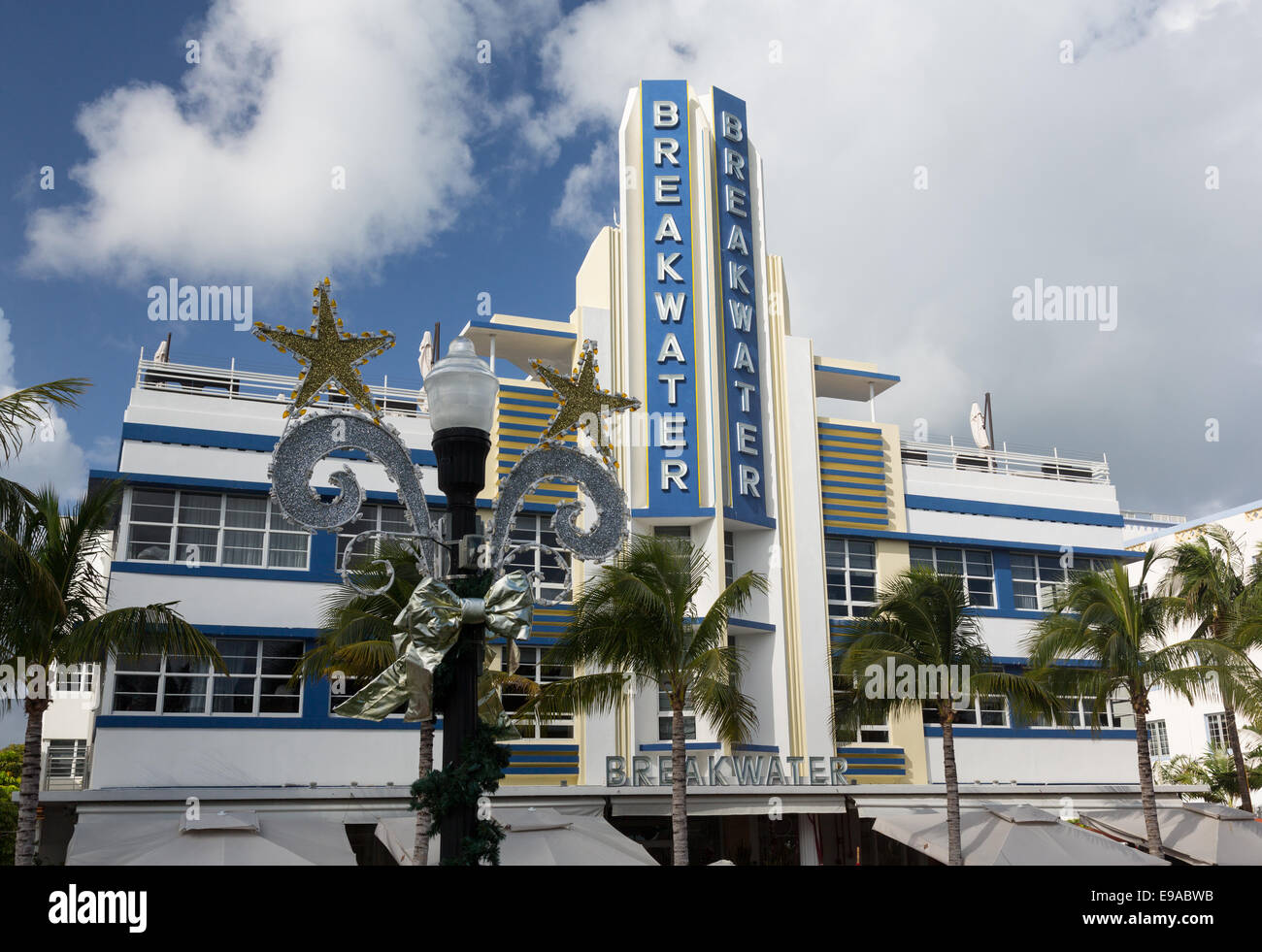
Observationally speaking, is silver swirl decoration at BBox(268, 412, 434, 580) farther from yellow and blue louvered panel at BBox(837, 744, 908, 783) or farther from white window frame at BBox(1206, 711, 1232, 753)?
white window frame at BBox(1206, 711, 1232, 753)

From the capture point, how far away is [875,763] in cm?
2827

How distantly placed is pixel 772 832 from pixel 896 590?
9079mm

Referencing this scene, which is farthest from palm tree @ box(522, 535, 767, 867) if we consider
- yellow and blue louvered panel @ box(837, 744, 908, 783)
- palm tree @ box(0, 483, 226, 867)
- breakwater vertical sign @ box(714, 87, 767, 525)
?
yellow and blue louvered panel @ box(837, 744, 908, 783)

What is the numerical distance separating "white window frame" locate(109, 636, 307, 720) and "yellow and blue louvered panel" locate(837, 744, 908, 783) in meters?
13.4

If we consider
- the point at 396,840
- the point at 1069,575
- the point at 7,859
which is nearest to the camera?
the point at 396,840

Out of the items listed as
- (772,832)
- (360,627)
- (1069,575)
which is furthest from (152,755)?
(1069,575)

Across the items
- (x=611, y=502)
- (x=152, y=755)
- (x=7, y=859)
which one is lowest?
(x=7, y=859)

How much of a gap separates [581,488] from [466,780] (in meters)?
2.94

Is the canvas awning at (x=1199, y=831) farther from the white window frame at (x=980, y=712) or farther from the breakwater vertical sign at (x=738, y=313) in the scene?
the breakwater vertical sign at (x=738, y=313)

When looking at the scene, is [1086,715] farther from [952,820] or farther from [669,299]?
[669,299]

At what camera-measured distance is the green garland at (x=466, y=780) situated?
7.27 metres

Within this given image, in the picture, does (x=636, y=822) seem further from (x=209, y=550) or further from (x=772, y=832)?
(x=209, y=550)

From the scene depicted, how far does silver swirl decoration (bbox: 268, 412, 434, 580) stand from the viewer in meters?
8.11

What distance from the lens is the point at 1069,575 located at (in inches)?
1296
